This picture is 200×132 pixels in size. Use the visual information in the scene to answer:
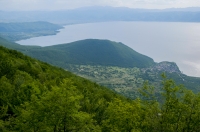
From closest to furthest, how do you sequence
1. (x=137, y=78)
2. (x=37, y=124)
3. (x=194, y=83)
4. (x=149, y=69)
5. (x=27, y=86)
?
1. (x=37, y=124)
2. (x=27, y=86)
3. (x=194, y=83)
4. (x=137, y=78)
5. (x=149, y=69)

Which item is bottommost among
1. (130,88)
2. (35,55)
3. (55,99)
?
(130,88)

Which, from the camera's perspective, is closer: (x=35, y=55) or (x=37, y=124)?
(x=37, y=124)

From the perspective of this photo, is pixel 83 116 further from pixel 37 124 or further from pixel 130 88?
pixel 130 88

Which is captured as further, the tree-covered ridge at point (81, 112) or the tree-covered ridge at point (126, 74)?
the tree-covered ridge at point (126, 74)

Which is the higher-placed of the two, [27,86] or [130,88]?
[27,86]

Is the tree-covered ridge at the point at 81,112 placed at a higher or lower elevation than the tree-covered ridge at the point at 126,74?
higher

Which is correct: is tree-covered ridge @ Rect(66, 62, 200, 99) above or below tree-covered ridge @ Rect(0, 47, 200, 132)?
below

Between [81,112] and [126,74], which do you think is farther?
[126,74]

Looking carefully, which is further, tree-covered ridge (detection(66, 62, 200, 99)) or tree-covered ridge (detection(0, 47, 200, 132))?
tree-covered ridge (detection(66, 62, 200, 99))

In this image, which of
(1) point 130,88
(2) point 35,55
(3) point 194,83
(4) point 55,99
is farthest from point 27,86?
(2) point 35,55

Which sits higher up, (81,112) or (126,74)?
(81,112)

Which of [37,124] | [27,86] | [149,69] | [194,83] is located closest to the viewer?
[37,124]
